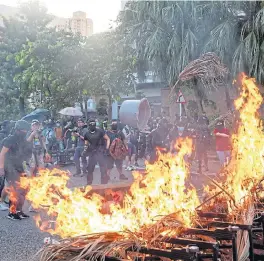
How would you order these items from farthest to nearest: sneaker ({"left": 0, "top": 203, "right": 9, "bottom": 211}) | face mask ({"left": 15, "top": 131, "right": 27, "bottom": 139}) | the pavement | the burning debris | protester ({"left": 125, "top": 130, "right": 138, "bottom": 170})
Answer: protester ({"left": 125, "top": 130, "right": 138, "bottom": 170}) → sneaker ({"left": 0, "top": 203, "right": 9, "bottom": 211}) → face mask ({"left": 15, "top": 131, "right": 27, "bottom": 139}) → the pavement → the burning debris

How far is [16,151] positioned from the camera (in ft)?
22.0

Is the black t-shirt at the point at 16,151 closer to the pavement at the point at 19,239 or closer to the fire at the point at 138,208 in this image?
the pavement at the point at 19,239

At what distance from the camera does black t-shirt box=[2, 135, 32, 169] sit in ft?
21.6

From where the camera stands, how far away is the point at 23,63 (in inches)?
714

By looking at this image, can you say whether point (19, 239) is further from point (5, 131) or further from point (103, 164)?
point (5, 131)

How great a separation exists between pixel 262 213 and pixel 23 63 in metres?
16.7

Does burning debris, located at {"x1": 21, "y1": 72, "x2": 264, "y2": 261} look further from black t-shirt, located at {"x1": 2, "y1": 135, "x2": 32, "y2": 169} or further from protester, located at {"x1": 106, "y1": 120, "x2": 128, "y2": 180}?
protester, located at {"x1": 106, "y1": 120, "x2": 128, "y2": 180}

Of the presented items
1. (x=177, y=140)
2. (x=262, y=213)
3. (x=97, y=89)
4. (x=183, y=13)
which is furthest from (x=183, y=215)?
(x=97, y=89)

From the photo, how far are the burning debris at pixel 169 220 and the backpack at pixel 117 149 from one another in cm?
484

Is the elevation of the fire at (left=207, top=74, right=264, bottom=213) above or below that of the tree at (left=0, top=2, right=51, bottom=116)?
below

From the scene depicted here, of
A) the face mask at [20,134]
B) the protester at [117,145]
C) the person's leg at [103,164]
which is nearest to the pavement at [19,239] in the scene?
the face mask at [20,134]

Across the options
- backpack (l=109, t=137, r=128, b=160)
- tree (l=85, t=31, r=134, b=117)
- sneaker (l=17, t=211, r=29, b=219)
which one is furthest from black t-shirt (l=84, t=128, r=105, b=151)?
tree (l=85, t=31, r=134, b=117)

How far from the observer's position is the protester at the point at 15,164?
6.57 m

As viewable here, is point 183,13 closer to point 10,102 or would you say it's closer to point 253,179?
point 253,179
